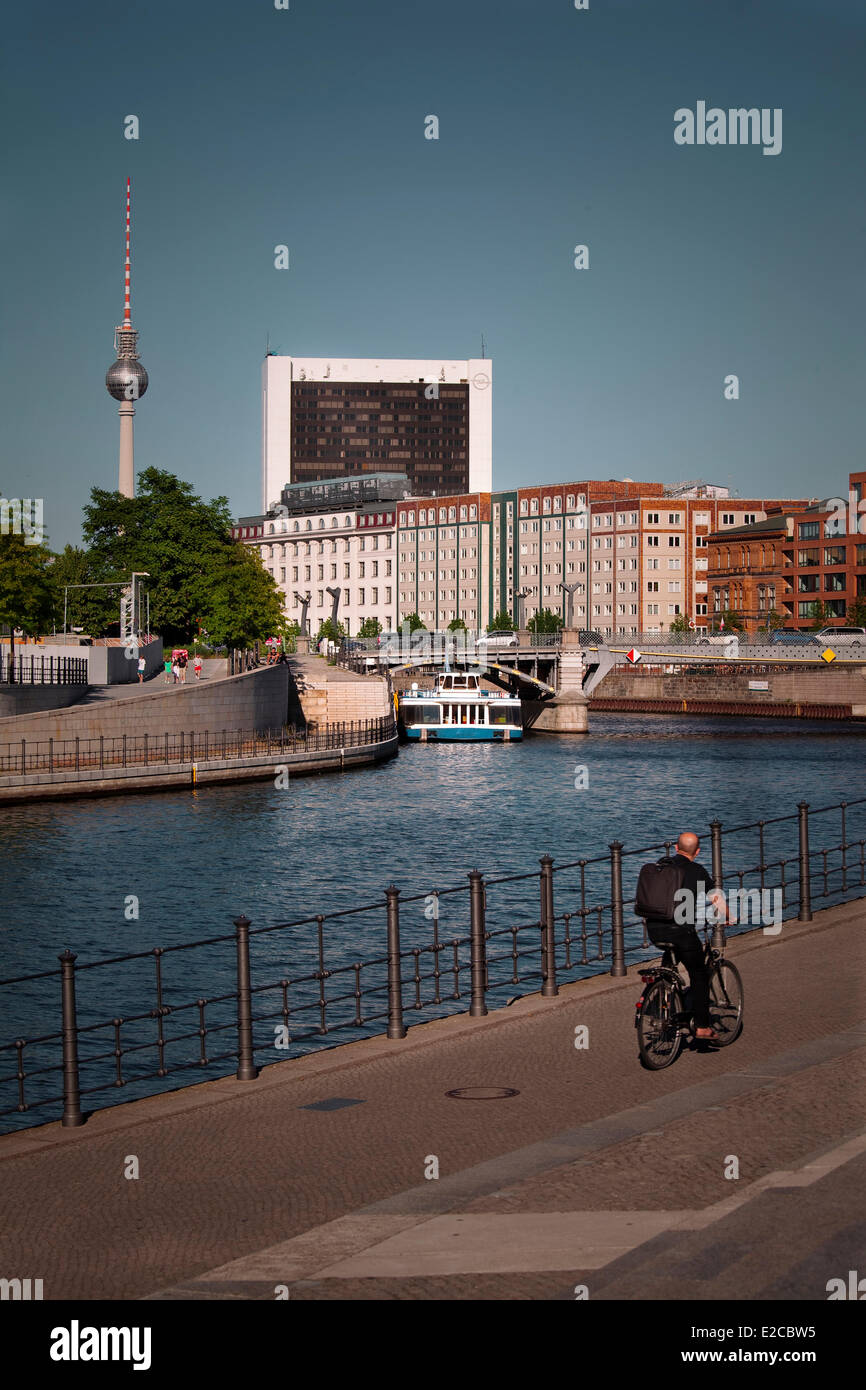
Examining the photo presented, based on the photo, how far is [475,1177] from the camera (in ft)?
28.5

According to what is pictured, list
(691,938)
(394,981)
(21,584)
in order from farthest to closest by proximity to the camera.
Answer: (21,584) → (394,981) → (691,938)

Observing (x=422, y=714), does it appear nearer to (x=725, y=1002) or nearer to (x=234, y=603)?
(x=234, y=603)

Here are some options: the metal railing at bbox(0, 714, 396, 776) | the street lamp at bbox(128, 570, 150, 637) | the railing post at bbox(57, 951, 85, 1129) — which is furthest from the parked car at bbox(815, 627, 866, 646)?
the railing post at bbox(57, 951, 85, 1129)

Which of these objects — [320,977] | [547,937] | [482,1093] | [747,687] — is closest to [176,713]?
[547,937]

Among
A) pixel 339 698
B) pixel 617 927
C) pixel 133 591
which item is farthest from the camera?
pixel 339 698

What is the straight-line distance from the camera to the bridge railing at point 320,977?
12.4 m

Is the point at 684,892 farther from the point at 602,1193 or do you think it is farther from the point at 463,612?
the point at 463,612

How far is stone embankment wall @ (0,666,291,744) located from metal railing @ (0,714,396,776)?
27cm

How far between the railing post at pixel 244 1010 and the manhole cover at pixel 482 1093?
165cm

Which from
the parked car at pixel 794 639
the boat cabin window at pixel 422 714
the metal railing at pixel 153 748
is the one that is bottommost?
the boat cabin window at pixel 422 714

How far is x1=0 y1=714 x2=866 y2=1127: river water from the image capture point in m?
22.2

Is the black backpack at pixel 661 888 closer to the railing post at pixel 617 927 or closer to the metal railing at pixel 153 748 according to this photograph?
the railing post at pixel 617 927

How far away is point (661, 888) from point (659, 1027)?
947mm

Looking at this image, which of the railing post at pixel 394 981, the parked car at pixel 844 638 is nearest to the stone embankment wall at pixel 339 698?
the parked car at pixel 844 638
